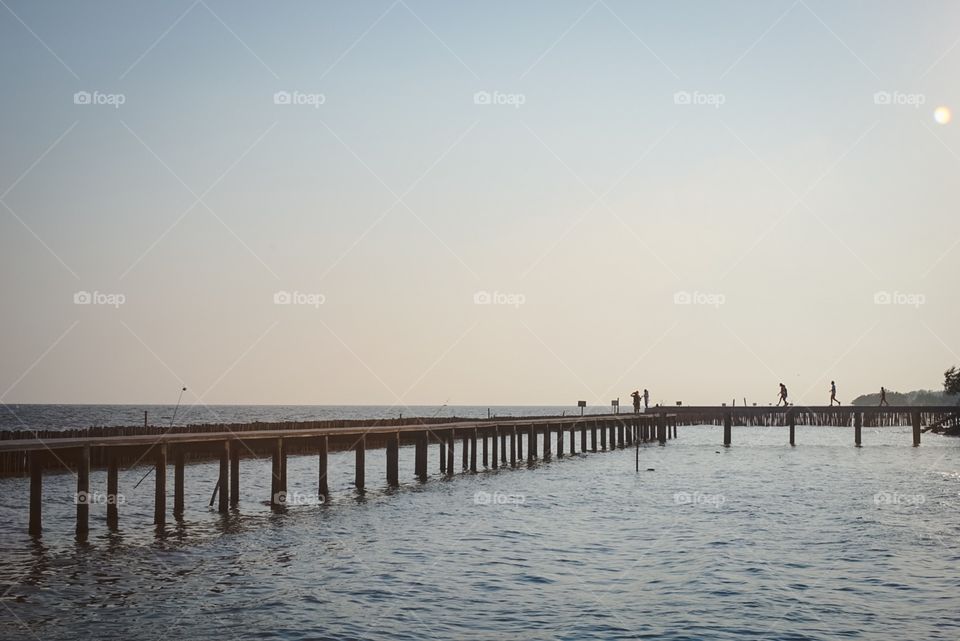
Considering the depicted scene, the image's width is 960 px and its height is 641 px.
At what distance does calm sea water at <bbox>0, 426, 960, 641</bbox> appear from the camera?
52.5 ft

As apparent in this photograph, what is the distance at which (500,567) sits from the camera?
70.2 feet

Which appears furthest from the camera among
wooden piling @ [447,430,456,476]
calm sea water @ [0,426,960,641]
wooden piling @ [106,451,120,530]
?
wooden piling @ [447,430,456,476]

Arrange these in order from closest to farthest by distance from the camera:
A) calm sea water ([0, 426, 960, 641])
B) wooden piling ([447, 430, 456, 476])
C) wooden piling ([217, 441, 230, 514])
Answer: calm sea water ([0, 426, 960, 641])
wooden piling ([217, 441, 230, 514])
wooden piling ([447, 430, 456, 476])

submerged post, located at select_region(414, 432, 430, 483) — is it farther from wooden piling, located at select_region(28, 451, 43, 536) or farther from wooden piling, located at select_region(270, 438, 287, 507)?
wooden piling, located at select_region(28, 451, 43, 536)

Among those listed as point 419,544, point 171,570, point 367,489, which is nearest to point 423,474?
point 367,489

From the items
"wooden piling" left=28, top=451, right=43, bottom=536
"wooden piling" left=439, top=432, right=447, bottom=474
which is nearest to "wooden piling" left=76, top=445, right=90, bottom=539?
"wooden piling" left=28, top=451, right=43, bottom=536

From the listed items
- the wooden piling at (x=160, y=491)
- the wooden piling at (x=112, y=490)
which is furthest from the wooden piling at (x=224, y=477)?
the wooden piling at (x=112, y=490)

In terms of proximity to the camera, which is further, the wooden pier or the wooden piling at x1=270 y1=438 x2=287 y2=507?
the wooden pier

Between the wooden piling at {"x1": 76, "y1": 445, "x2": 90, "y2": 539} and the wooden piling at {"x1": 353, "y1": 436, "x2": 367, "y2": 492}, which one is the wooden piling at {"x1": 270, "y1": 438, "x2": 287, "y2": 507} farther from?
the wooden piling at {"x1": 76, "y1": 445, "x2": 90, "y2": 539}

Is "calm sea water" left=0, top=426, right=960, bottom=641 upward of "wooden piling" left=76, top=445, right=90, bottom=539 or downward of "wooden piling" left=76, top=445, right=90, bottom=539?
downward

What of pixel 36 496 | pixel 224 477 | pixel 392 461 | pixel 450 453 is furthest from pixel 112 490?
pixel 450 453

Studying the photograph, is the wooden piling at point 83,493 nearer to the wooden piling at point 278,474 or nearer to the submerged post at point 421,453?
the wooden piling at point 278,474

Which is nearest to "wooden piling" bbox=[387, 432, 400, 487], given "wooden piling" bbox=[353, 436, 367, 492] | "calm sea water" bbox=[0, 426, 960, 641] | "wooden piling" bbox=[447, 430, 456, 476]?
"calm sea water" bbox=[0, 426, 960, 641]

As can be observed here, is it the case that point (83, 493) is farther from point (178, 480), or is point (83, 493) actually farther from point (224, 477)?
point (224, 477)
